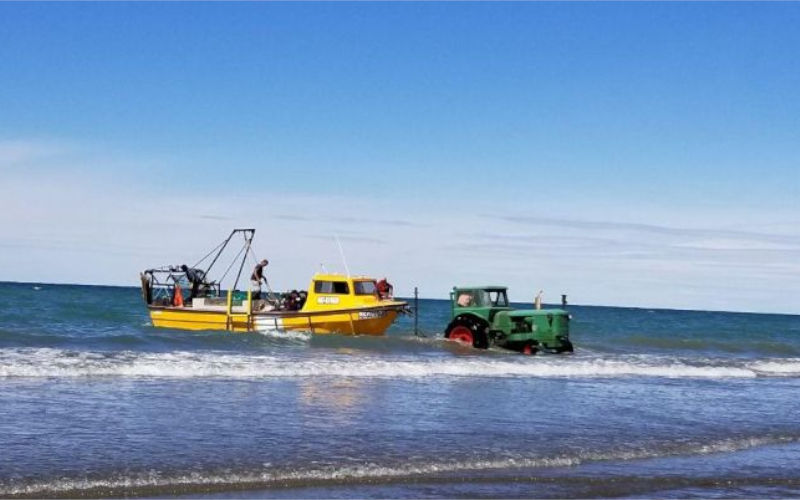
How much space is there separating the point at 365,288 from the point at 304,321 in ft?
8.43

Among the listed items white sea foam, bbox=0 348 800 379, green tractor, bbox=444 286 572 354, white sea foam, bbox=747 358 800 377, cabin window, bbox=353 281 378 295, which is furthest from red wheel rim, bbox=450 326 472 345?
white sea foam, bbox=747 358 800 377

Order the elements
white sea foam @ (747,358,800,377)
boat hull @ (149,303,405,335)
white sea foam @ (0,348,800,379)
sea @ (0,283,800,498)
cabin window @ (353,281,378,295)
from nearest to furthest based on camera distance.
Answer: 1. sea @ (0,283,800,498)
2. white sea foam @ (0,348,800,379)
3. white sea foam @ (747,358,800,377)
4. boat hull @ (149,303,405,335)
5. cabin window @ (353,281,378,295)

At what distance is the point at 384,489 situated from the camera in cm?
976

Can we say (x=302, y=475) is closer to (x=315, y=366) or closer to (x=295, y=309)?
(x=315, y=366)

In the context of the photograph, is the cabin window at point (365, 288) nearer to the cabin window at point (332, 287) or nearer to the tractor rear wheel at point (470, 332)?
the cabin window at point (332, 287)

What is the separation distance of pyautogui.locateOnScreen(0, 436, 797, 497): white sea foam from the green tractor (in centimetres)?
1772

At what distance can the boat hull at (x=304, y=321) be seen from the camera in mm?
32719

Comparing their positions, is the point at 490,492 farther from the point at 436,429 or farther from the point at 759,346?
the point at 759,346

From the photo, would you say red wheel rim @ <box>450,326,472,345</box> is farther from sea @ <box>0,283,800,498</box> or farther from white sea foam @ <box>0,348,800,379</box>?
sea @ <box>0,283,800,498</box>

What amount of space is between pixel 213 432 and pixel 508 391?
8222 millimetres

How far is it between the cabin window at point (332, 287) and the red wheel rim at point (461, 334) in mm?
4661

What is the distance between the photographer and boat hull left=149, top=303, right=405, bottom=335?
107 feet

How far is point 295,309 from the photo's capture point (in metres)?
34.0

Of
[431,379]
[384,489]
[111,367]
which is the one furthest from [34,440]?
[431,379]
